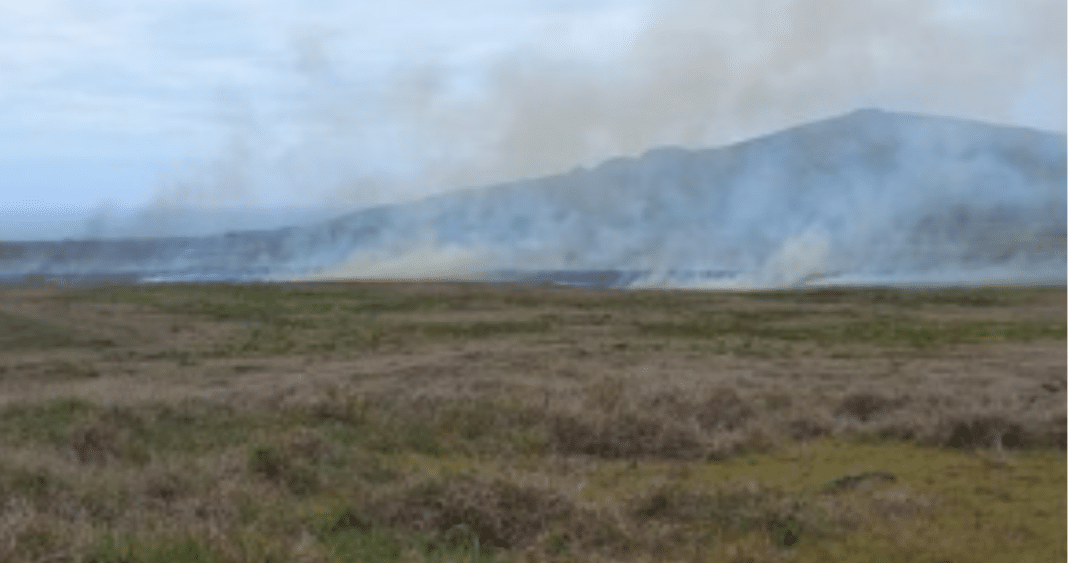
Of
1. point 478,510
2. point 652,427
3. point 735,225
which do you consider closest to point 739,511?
point 478,510

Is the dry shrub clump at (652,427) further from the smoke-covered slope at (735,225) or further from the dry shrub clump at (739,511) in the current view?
the smoke-covered slope at (735,225)

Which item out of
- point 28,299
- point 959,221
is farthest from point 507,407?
point 959,221

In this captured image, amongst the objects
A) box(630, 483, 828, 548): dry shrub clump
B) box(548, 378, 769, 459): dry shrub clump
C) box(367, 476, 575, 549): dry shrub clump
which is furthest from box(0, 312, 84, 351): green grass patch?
box(630, 483, 828, 548): dry shrub clump

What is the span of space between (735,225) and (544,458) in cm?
10639

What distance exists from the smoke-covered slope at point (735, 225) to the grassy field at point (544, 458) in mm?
66731

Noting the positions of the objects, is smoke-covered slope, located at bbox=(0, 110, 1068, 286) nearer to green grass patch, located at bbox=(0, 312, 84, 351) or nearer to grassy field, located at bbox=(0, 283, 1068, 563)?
green grass patch, located at bbox=(0, 312, 84, 351)

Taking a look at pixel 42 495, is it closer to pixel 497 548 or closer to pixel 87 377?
pixel 497 548

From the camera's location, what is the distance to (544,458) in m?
14.0

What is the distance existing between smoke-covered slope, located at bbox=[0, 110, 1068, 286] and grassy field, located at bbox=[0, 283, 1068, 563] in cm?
6673

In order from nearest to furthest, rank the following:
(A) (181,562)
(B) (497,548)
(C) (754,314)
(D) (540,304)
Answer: (A) (181,562), (B) (497,548), (C) (754,314), (D) (540,304)

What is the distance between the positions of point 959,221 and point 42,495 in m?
113

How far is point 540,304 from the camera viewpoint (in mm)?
60406

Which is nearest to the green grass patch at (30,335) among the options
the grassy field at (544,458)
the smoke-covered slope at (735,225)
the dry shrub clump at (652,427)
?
the grassy field at (544,458)

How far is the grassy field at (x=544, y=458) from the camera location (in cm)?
958
